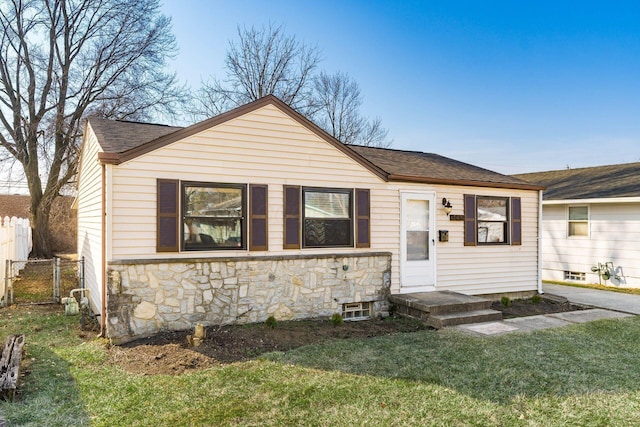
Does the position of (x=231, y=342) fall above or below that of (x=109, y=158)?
below

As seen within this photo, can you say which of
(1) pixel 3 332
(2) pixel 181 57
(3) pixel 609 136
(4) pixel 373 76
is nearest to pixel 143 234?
(1) pixel 3 332

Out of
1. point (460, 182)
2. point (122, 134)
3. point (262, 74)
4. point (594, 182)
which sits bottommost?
point (460, 182)

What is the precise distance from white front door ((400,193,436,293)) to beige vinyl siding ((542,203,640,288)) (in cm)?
680

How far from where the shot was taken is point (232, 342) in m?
5.31

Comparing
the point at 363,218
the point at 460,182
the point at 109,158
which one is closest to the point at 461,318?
the point at 363,218

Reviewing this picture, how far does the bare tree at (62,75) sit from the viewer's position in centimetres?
1620

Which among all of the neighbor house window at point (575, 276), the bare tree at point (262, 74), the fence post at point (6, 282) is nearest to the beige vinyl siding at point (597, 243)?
the neighbor house window at point (575, 276)

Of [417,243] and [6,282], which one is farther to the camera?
[6,282]

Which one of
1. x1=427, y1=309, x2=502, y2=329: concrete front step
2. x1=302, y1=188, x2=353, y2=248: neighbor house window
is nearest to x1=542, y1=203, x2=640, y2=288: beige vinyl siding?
x1=427, y1=309, x2=502, y2=329: concrete front step

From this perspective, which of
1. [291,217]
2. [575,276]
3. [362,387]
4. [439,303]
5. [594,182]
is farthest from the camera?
[594,182]

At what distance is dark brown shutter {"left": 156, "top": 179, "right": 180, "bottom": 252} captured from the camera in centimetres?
567

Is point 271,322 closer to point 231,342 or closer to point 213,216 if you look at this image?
point 231,342

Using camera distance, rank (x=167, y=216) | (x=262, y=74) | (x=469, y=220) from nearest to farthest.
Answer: (x=167, y=216), (x=469, y=220), (x=262, y=74)

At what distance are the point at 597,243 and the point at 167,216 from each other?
12.0 meters
